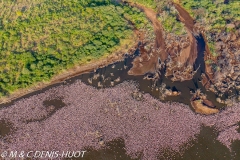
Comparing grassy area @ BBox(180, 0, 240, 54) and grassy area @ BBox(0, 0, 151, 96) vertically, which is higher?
grassy area @ BBox(180, 0, 240, 54)

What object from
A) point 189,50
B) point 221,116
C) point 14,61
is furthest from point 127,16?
point 221,116

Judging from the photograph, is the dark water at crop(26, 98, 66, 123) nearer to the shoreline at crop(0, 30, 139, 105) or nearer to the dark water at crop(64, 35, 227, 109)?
the shoreline at crop(0, 30, 139, 105)

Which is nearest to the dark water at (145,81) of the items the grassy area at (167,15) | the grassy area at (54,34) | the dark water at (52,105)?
the grassy area at (54,34)

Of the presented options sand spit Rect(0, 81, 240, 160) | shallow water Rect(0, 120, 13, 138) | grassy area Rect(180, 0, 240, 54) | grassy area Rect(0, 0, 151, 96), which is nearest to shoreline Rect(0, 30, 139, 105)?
grassy area Rect(0, 0, 151, 96)

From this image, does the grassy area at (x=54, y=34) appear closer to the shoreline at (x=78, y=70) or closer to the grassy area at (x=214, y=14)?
the shoreline at (x=78, y=70)

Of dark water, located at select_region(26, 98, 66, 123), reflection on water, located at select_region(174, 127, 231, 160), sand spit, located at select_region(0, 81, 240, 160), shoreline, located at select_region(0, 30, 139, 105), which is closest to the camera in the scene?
reflection on water, located at select_region(174, 127, 231, 160)

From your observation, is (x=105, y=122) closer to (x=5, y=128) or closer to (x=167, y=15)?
(x=5, y=128)
